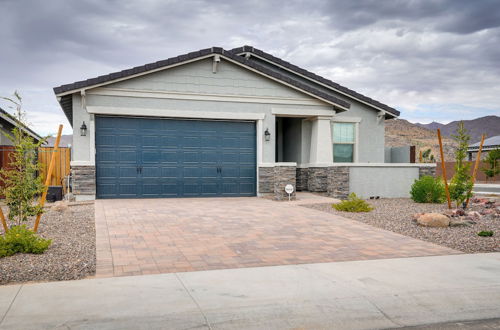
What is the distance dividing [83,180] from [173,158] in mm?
3232

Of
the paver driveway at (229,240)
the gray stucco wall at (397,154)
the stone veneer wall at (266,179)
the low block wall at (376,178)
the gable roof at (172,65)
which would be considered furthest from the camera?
the gray stucco wall at (397,154)

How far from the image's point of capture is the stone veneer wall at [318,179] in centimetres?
1800

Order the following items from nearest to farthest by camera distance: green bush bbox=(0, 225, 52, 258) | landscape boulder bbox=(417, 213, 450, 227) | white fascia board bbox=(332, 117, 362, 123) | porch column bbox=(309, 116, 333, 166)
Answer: green bush bbox=(0, 225, 52, 258) → landscape boulder bbox=(417, 213, 450, 227) → porch column bbox=(309, 116, 333, 166) → white fascia board bbox=(332, 117, 362, 123)

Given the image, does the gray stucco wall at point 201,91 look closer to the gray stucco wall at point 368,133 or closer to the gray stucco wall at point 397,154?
the gray stucco wall at point 368,133

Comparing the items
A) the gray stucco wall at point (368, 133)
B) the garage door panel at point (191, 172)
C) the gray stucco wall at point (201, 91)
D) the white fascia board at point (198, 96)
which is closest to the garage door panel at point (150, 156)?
the garage door panel at point (191, 172)

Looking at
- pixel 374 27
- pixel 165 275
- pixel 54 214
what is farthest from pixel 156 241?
pixel 374 27

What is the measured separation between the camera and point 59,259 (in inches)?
271

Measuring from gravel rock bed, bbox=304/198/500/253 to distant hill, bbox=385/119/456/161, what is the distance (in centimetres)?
7285

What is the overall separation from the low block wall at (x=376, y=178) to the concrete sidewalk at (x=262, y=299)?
10506 millimetres

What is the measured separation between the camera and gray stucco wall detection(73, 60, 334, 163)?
15.4 metres

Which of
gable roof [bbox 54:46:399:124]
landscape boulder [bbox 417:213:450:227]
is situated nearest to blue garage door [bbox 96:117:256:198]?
gable roof [bbox 54:46:399:124]

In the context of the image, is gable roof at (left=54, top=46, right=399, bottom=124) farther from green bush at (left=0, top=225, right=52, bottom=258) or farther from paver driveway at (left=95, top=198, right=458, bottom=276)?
green bush at (left=0, top=225, right=52, bottom=258)

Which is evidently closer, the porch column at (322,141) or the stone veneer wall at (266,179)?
the stone veneer wall at (266,179)

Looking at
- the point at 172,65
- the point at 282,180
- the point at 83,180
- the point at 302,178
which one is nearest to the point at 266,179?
the point at 282,180
